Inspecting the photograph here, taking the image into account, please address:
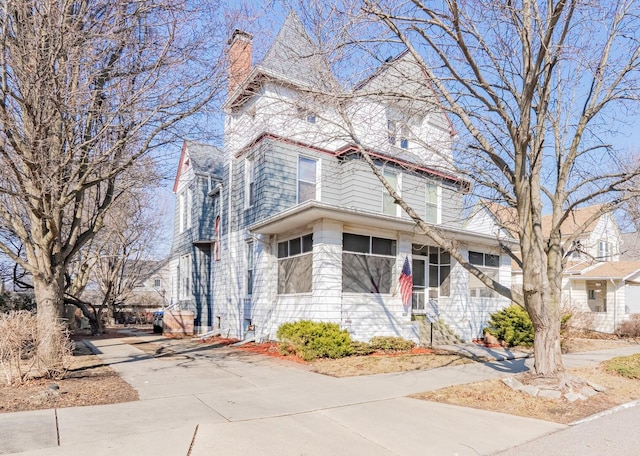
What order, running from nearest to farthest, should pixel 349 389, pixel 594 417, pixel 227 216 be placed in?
pixel 594 417
pixel 349 389
pixel 227 216

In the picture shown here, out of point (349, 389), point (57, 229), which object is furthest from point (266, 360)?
point (57, 229)

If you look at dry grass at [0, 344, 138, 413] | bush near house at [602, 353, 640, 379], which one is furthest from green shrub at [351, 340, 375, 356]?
dry grass at [0, 344, 138, 413]

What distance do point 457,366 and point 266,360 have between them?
4.55 m

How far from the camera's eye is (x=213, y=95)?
30.3ft

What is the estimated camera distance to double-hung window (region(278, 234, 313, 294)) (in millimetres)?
12812

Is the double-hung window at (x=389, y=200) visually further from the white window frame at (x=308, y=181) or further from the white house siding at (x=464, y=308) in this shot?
the white house siding at (x=464, y=308)

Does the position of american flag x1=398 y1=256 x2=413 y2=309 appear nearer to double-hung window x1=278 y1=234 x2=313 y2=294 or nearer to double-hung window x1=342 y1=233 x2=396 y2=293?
double-hung window x1=342 y1=233 x2=396 y2=293

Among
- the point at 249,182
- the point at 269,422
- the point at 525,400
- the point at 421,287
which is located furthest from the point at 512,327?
the point at 269,422

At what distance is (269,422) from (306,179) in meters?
10.1

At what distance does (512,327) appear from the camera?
1478 centimetres

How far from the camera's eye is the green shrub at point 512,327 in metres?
14.6

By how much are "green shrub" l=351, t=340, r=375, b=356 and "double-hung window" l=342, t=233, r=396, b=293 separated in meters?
1.51

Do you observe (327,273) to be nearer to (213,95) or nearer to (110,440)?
(213,95)

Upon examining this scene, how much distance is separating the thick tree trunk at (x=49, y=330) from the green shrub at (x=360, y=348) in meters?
6.64
